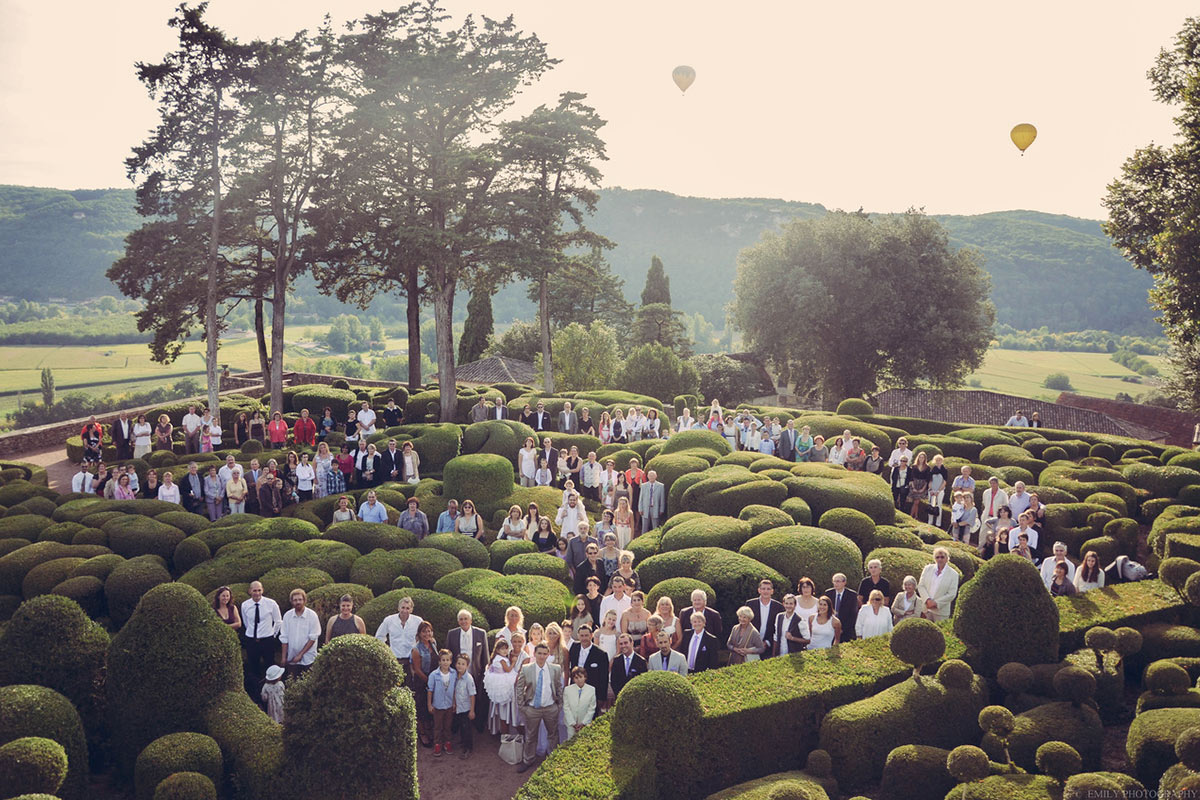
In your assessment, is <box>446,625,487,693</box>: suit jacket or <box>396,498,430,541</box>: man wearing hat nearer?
<box>446,625,487,693</box>: suit jacket

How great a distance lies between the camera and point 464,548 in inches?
519

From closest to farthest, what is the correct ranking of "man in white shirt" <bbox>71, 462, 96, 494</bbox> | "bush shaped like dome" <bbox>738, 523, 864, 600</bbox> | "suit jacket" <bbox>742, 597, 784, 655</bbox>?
"suit jacket" <bbox>742, 597, 784, 655</bbox> < "bush shaped like dome" <bbox>738, 523, 864, 600</bbox> < "man in white shirt" <bbox>71, 462, 96, 494</bbox>

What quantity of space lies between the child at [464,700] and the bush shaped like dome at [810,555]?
204 inches

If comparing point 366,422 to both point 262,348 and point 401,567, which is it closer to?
point 401,567

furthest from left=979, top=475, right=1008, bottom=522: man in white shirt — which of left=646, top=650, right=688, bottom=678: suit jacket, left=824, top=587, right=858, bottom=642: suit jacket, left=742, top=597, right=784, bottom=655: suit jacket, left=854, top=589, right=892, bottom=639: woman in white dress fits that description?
left=646, top=650, right=688, bottom=678: suit jacket

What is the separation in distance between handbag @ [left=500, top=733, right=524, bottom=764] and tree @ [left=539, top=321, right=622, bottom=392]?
29.7 metres

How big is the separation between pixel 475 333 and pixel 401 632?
42608 mm

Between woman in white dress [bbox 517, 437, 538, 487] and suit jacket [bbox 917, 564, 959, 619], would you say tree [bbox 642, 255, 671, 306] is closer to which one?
woman in white dress [bbox 517, 437, 538, 487]

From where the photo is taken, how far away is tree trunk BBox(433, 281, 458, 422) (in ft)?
87.2

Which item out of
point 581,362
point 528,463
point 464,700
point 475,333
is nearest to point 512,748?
point 464,700

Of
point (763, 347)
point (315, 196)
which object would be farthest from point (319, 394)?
point (763, 347)

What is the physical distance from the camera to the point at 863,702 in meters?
8.42

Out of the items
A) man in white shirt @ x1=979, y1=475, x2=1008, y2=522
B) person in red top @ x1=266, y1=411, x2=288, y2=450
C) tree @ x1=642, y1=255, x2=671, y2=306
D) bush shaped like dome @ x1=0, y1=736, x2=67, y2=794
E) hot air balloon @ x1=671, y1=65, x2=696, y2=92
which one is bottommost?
bush shaped like dome @ x1=0, y1=736, x2=67, y2=794

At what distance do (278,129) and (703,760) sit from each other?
2594 centimetres
